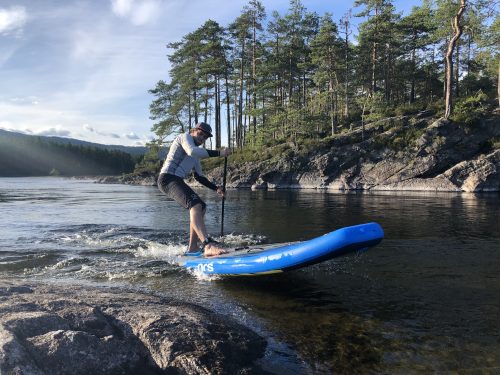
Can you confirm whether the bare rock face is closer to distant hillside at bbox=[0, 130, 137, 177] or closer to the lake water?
the lake water

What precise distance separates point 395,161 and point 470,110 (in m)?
9.75

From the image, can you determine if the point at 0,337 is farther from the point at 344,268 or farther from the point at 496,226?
the point at 496,226

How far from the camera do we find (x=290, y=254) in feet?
21.8

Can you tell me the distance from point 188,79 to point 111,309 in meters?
52.6

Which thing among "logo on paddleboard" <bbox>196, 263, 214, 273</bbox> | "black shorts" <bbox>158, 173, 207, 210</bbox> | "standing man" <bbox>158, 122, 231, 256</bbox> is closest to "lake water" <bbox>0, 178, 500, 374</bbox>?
"logo on paddleboard" <bbox>196, 263, 214, 273</bbox>

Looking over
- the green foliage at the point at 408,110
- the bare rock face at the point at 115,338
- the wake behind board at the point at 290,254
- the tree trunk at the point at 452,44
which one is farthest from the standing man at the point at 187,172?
the green foliage at the point at 408,110

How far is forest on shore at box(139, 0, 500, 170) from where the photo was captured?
47031 millimetres

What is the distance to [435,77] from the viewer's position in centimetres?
5384

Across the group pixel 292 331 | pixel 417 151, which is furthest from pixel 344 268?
pixel 417 151

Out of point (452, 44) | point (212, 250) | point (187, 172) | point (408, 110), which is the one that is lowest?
point (212, 250)

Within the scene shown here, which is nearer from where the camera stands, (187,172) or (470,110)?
(187,172)

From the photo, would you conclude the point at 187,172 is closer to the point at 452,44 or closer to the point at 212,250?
the point at 212,250

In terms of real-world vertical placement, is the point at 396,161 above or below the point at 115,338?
above

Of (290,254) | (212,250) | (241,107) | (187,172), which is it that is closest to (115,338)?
(290,254)
